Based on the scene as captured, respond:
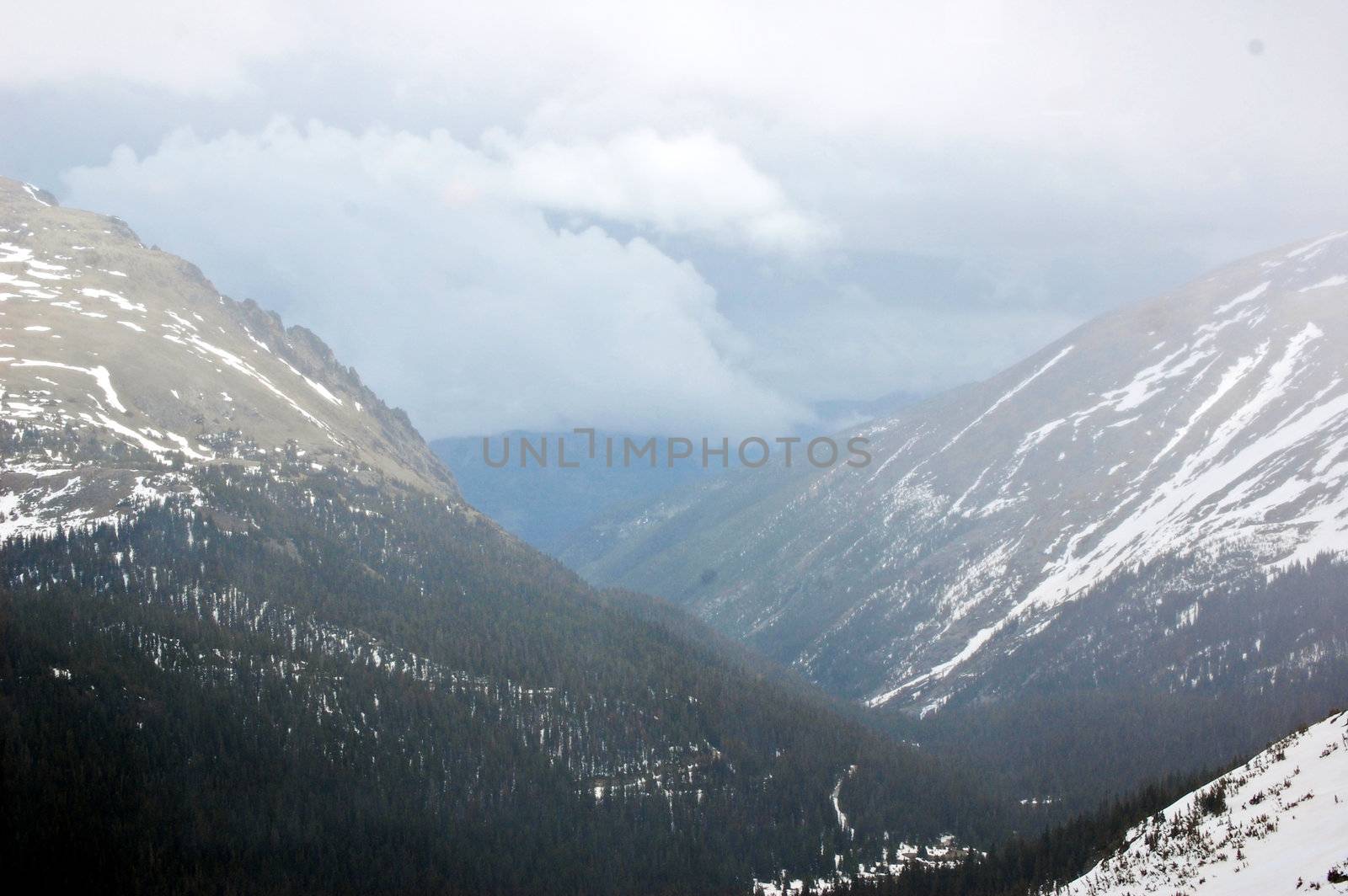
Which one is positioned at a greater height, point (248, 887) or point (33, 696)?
point (33, 696)

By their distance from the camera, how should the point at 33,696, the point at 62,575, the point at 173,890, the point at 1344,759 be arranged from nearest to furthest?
the point at 1344,759 < the point at 173,890 < the point at 33,696 < the point at 62,575

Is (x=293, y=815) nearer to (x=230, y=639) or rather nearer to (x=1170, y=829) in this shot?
(x=230, y=639)

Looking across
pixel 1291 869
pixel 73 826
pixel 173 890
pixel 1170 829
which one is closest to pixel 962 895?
pixel 1170 829

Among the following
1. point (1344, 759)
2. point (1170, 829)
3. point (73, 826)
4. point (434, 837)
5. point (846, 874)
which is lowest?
point (846, 874)

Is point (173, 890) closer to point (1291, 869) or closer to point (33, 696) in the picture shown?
point (33, 696)

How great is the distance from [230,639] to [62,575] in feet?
113

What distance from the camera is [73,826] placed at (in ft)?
436

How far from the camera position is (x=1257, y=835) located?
229 ft

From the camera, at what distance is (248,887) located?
136750 mm

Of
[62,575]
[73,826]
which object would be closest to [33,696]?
[73,826]

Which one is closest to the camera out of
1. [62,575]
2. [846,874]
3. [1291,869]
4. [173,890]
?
[1291,869]

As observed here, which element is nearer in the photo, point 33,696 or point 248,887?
point 248,887

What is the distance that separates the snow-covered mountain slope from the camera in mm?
60594

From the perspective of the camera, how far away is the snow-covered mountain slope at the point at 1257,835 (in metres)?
60.6
